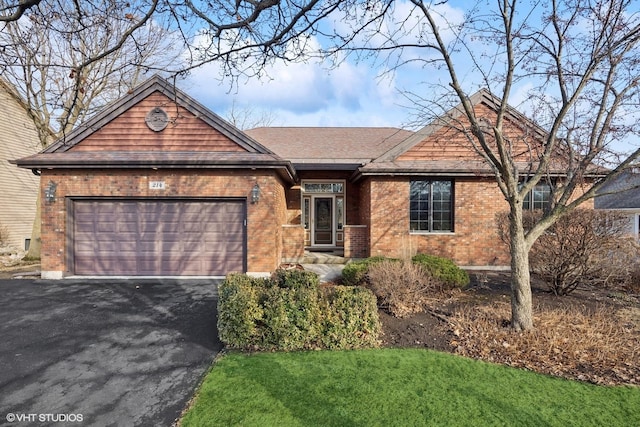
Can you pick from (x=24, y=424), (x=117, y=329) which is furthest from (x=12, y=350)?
(x=24, y=424)

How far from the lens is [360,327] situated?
482 cm

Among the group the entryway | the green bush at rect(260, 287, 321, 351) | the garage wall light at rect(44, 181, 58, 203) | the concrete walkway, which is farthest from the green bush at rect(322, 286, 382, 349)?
the garage wall light at rect(44, 181, 58, 203)

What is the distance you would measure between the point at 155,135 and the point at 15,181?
13069mm

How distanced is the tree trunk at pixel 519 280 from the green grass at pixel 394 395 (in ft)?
4.20

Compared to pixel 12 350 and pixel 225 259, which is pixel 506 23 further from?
pixel 12 350

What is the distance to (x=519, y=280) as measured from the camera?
16.7 feet

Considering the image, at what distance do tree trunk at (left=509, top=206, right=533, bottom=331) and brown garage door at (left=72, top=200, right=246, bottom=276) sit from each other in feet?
23.0

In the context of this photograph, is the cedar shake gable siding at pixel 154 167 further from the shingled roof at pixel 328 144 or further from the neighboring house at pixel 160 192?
the shingled roof at pixel 328 144

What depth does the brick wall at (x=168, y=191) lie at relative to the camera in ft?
30.7

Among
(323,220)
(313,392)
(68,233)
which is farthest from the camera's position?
(323,220)

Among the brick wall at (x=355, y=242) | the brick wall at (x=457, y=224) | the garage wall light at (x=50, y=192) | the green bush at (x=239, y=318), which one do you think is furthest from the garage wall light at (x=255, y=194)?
the garage wall light at (x=50, y=192)

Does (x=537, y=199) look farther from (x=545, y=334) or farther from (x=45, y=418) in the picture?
(x=45, y=418)

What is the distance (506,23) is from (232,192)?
7549 mm

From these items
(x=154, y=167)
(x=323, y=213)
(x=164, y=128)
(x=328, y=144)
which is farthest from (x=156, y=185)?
(x=328, y=144)
